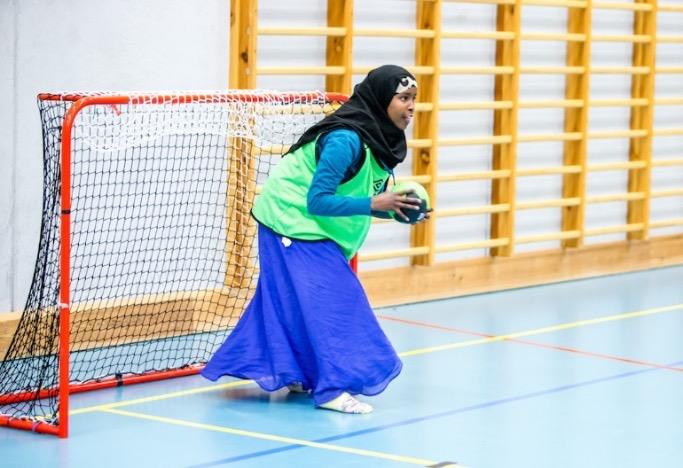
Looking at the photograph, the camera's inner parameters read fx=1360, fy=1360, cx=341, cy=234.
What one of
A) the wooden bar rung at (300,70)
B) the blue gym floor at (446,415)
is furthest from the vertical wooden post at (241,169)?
the blue gym floor at (446,415)

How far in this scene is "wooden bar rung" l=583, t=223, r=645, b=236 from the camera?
10.5 m

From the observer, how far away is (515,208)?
9.89m

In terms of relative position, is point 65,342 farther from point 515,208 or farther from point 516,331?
point 515,208

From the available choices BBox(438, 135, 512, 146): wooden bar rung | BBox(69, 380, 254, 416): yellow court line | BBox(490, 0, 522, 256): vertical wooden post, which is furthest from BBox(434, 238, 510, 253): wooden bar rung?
BBox(69, 380, 254, 416): yellow court line

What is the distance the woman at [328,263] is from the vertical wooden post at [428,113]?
118 inches

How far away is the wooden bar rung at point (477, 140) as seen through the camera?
369 inches

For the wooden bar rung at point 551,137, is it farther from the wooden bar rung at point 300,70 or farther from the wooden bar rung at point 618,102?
the wooden bar rung at point 300,70

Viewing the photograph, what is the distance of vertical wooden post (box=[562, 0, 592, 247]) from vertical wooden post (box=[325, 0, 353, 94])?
241cm

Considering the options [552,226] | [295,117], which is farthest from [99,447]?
[552,226]

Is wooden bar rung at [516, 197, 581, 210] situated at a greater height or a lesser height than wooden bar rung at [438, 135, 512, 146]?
lesser

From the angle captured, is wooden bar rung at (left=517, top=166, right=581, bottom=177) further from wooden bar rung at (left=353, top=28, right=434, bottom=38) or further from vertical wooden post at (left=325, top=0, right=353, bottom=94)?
vertical wooden post at (left=325, top=0, right=353, bottom=94)

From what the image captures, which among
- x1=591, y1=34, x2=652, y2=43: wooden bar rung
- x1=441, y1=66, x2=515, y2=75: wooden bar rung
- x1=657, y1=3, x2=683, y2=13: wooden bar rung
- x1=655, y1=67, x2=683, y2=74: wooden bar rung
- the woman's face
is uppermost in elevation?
x1=657, y1=3, x2=683, y2=13: wooden bar rung

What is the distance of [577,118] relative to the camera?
10.4 meters

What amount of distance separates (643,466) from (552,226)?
5.27m
